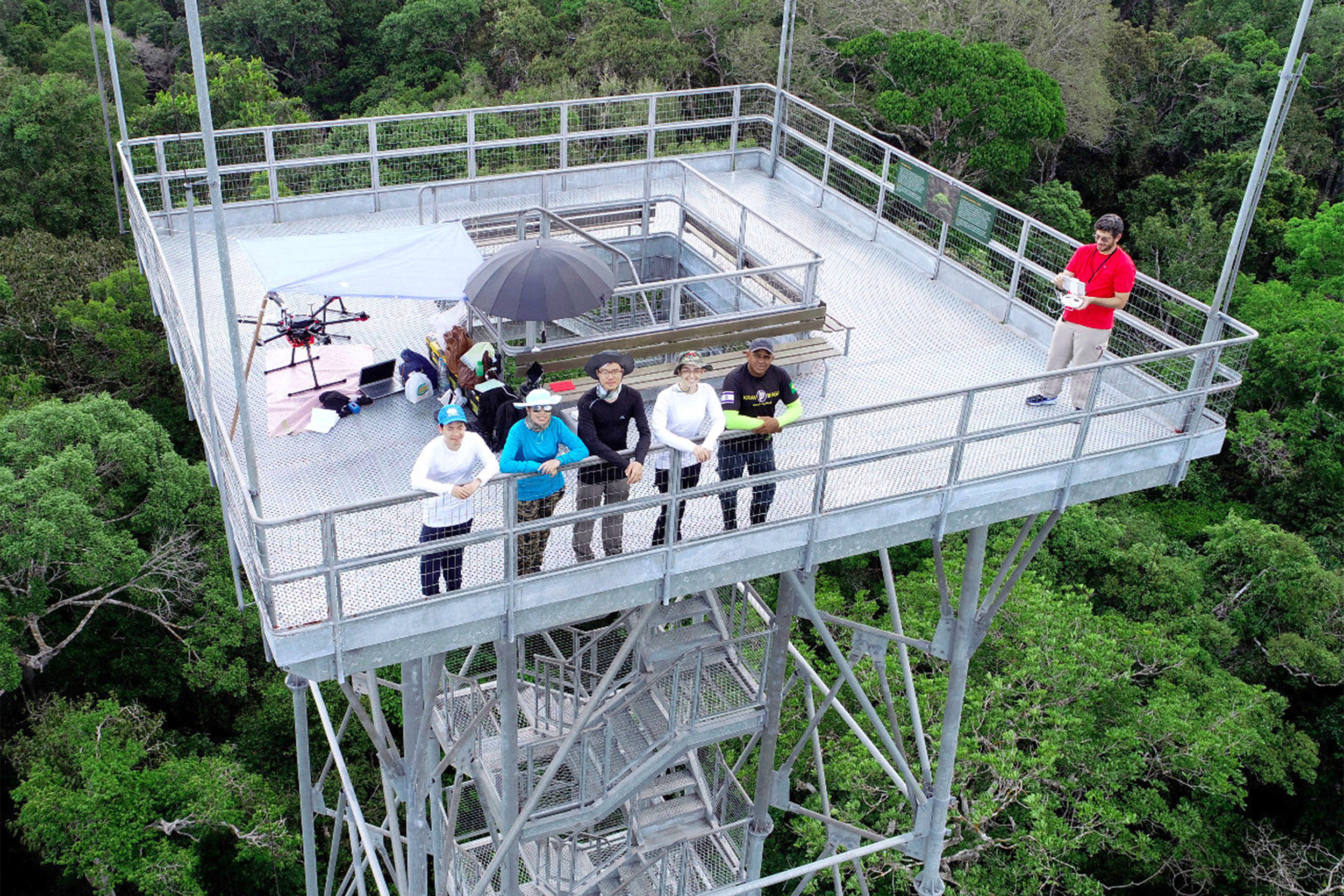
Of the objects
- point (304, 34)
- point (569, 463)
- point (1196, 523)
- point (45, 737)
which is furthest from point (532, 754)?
point (304, 34)

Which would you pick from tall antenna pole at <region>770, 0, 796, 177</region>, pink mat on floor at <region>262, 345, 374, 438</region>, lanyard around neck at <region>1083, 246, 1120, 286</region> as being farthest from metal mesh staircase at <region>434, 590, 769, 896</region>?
tall antenna pole at <region>770, 0, 796, 177</region>

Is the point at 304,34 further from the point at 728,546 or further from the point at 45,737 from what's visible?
the point at 728,546

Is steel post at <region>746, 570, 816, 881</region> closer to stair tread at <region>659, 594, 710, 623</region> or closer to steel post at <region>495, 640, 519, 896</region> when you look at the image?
stair tread at <region>659, 594, 710, 623</region>

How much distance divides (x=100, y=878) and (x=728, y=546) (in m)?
19.1

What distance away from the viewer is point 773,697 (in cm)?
1479

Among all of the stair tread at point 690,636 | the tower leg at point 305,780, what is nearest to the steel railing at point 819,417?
the stair tread at point 690,636

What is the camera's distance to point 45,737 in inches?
1049

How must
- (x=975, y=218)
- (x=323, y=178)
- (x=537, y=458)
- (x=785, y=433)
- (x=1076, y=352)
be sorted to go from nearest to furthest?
(x=537, y=458) → (x=785, y=433) → (x=1076, y=352) → (x=975, y=218) → (x=323, y=178)

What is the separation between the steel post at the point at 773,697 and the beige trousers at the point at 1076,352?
3454 millimetres

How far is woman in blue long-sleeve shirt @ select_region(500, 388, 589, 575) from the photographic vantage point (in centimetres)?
1049

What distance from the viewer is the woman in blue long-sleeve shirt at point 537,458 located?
1049 centimetres

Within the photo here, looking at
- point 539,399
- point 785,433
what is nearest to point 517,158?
point 785,433

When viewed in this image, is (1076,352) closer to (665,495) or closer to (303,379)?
(665,495)

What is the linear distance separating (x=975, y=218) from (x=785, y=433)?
18.0 feet
